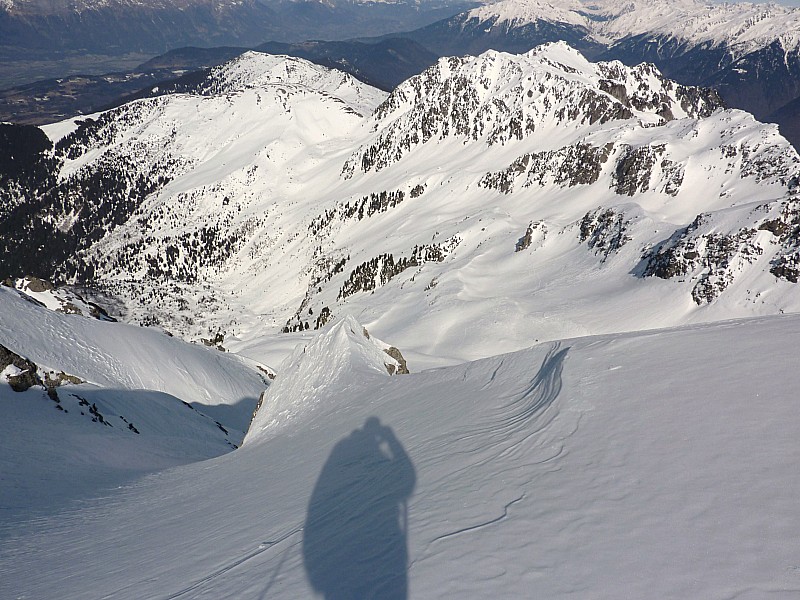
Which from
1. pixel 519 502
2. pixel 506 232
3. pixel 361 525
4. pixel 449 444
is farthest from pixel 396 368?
pixel 506 232

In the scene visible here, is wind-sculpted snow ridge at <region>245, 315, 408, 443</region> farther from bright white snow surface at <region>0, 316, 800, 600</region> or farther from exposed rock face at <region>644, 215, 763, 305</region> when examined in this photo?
exposed rock face at <region>644, 215, 763, 305</region>

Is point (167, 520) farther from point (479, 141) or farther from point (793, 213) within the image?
point (479, 141)

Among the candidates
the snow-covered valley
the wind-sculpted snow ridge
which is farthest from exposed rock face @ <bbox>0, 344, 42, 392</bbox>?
the wind-sculpted snow ridge

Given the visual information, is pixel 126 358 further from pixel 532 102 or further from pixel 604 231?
pixel 532 102

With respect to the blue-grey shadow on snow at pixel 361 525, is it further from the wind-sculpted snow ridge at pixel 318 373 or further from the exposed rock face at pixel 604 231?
the exposed rock face at pixel 604 231

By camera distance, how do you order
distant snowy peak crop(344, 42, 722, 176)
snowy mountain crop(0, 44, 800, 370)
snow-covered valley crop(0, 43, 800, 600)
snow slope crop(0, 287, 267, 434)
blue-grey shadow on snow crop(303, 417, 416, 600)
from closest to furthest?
1. snow-covered valley crop(0, 43, 800, 600)
2. blue-grey shadow on snow crop(303, 417, 416, 600)
3. snow slope crop(0, 287, 267, 434)
4. snowy mountain crop(0, 44, 800, 370)
5. distant snowy peak crop(344, 42, 722, 176)
